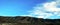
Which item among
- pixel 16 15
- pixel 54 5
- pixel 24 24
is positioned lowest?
pixel 24 24

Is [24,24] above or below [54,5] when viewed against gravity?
below

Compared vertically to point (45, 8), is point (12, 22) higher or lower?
lower

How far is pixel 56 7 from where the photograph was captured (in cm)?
148

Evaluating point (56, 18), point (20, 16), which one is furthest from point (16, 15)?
point (56, 18)

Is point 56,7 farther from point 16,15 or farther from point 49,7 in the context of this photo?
point 16,15

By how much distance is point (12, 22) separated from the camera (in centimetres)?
139

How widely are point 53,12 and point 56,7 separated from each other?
7cm

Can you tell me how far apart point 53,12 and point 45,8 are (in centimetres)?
11

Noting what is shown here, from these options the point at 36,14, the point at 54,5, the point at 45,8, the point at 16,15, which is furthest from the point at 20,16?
the point at 54,5

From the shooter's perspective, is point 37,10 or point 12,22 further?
point 37,10

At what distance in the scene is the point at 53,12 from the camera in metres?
1.49

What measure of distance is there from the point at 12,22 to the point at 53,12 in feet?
1.76

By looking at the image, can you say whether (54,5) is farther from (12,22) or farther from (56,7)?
(12,22)

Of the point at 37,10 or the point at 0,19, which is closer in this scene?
the point at 0,19
